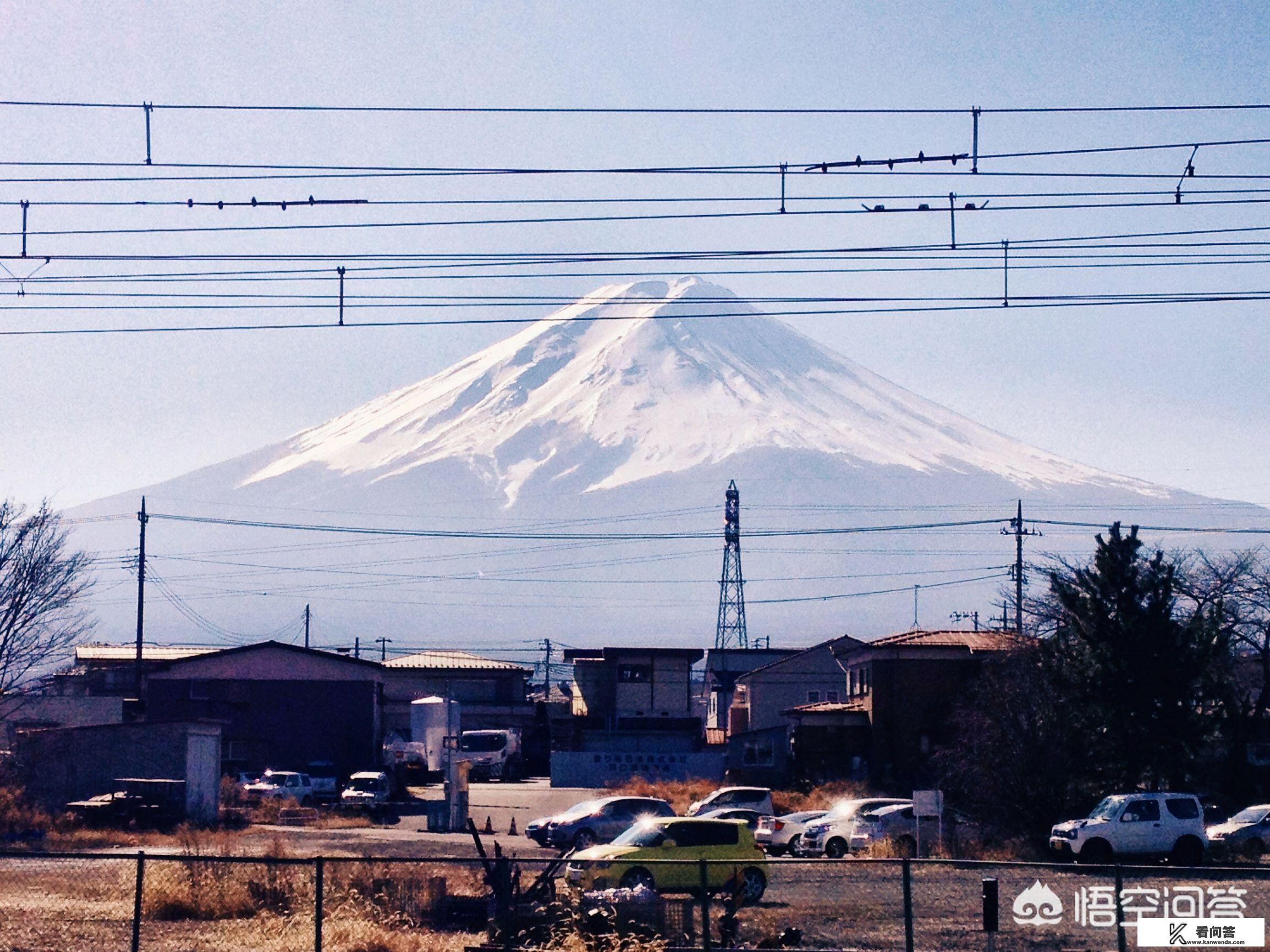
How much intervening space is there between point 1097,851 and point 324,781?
94.6 feet

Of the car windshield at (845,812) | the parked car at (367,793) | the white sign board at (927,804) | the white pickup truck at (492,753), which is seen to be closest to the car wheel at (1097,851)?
the white sign board at (927,804)

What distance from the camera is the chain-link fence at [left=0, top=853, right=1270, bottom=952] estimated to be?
54.1 ft

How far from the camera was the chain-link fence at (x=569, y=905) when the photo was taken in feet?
54.1

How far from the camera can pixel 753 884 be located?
21734 millimetres

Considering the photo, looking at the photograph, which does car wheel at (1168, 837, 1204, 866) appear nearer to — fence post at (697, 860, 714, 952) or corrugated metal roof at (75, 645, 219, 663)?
fence post at (697, 860, 714, 952)

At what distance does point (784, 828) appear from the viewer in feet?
112

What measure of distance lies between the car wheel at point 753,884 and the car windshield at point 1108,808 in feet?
33.9

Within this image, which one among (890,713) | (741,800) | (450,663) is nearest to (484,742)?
(450,663)

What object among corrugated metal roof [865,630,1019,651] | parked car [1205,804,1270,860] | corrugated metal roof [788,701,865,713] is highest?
corrugated metal roof [865,630,1019,651]

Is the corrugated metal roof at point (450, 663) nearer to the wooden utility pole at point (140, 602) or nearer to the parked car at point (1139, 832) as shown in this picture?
the wooden utility pole at point (140, 602)

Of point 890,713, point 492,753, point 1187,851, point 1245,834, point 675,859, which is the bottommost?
point 492,753

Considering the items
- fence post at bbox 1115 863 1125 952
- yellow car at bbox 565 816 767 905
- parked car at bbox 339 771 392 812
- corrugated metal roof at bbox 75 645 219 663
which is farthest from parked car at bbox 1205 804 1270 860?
corrugated metal roof at bbox 75 645 219 663

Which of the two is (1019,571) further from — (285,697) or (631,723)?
(285,697)

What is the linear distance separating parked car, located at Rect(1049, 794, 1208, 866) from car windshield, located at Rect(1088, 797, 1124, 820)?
1cm
